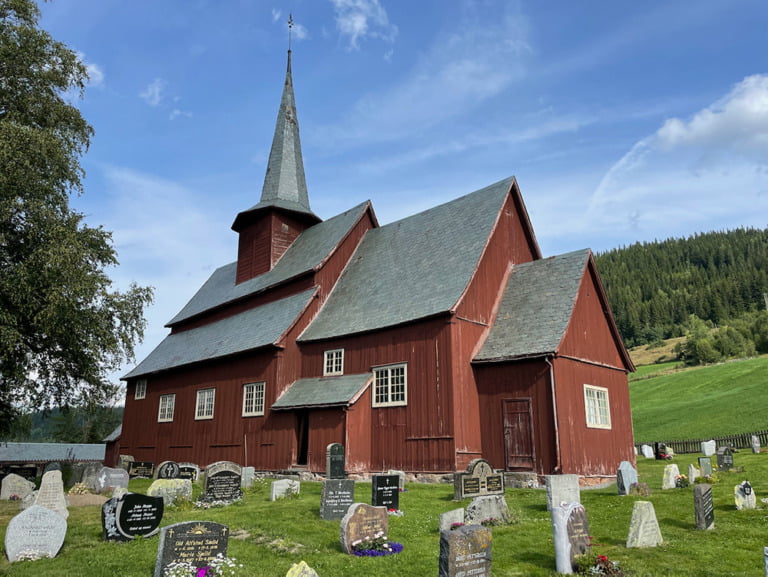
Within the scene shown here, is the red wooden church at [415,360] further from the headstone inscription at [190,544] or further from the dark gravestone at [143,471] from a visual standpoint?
the headstone inscription at [190,544]

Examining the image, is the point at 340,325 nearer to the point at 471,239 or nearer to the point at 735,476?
the point at 471,239

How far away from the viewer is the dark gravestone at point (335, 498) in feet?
41.8

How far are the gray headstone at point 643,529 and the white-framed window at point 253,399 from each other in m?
16.6

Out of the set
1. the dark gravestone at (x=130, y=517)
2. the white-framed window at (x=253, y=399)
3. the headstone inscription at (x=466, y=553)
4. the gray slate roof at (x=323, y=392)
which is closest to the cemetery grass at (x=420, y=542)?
the dark gravestone at (x=130, y=517)

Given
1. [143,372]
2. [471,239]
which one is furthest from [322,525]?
[143,372]

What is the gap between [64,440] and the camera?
74625 millimetres

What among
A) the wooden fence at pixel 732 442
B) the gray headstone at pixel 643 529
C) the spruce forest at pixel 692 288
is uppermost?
the spruce forest at pixel 692 288

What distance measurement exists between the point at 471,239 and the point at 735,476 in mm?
11834

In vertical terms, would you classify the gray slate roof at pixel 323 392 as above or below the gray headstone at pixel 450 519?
above

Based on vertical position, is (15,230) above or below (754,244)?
below

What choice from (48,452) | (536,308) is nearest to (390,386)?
(536,308)

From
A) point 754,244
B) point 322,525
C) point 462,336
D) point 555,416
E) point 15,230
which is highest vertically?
point 754,244

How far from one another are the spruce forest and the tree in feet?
259

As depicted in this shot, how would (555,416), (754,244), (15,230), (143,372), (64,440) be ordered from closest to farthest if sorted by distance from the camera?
1. (555,416)
2. (15,230)
3. (143,372)
4. (64,440)
5. (754,244)
